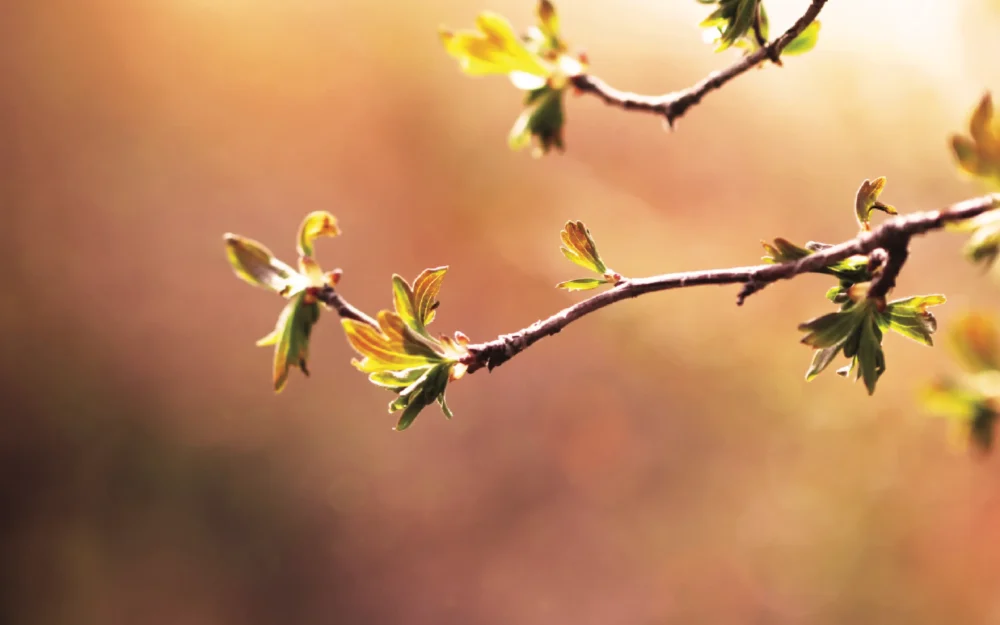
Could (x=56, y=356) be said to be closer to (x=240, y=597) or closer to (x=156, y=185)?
(x=156, y=185)

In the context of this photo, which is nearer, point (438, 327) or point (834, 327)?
point (834, 327)

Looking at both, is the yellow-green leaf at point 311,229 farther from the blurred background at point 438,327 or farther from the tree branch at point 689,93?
the blurred background at point 438,327

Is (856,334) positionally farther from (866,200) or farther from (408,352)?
(408,352)

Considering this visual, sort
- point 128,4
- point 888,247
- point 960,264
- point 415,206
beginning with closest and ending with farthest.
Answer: point 888,247
point 960,264
point 128,4
point 415,206

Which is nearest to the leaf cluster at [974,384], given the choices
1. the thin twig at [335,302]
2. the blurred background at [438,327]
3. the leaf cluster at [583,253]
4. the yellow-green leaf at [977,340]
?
the yellow-green leaf at [977,340]

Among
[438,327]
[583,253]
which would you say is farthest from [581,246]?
[438,327]

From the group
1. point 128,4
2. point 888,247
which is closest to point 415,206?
point 128,4

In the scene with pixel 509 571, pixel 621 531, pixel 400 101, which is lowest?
pixel 509 571
